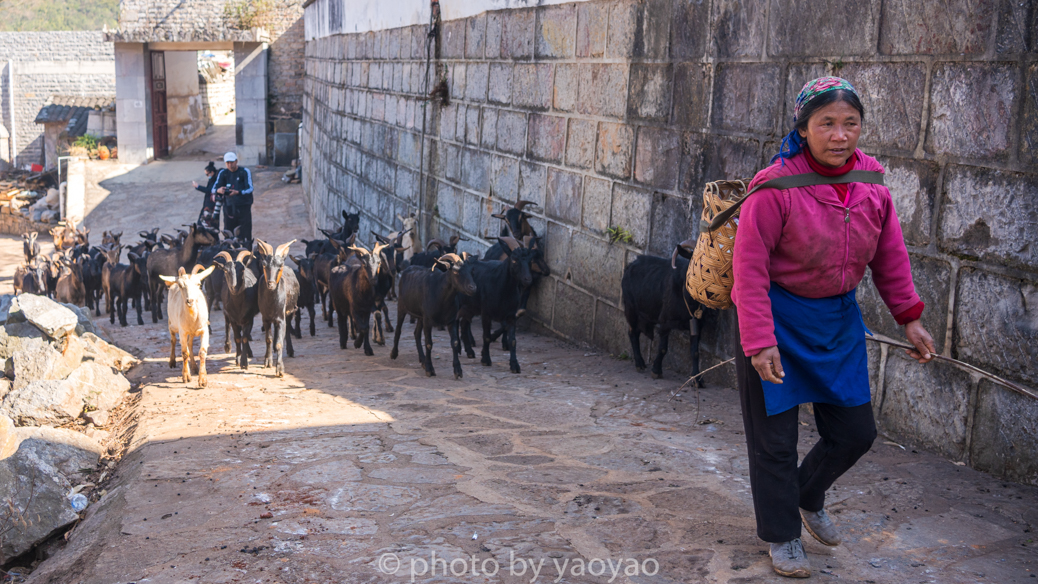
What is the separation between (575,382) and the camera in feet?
21.9

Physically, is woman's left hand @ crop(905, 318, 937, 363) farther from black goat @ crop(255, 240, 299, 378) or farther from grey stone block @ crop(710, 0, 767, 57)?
black goat @ crop(255, 240, 299, 378)

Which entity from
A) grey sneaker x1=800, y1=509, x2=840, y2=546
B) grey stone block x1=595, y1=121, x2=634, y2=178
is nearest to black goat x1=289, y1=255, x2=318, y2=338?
grey stone block x1=595, y1=121, x2=634, y2=178

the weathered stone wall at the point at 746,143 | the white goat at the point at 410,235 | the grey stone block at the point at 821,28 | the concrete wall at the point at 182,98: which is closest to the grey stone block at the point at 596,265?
the weathered stone wall at the point at 746,143

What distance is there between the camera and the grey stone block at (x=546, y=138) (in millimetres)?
7969

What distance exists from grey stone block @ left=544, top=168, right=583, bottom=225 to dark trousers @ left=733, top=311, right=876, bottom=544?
15.9 ft

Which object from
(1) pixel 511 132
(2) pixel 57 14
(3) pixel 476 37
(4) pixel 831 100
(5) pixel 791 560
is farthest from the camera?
(2) pixel 57 14

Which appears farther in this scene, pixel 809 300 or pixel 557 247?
pixel 557 247

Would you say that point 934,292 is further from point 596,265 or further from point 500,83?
point 500,83

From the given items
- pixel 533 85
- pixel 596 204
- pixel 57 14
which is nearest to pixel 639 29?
pixel 596 204

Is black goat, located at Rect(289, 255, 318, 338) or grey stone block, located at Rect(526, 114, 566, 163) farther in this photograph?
black goat, located at Rect(289, 255, 318, 338)

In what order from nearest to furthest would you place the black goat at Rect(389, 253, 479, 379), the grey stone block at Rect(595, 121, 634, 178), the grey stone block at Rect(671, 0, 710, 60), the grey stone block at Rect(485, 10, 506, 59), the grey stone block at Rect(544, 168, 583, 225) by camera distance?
the grey stone block at Rect(671, 0, 710, 60)
the grey stone block at Rect(595, 121, 634, 178)
the black goat at Rect(389, 253, 479, 379)
the grey stone block at Rect(544, 168, 583, 225)
the grey stone block at Rect(485, 10, 506, 59)

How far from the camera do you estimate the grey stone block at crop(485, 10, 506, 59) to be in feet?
29.9

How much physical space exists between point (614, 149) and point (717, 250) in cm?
393

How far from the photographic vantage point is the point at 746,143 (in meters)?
5.62
